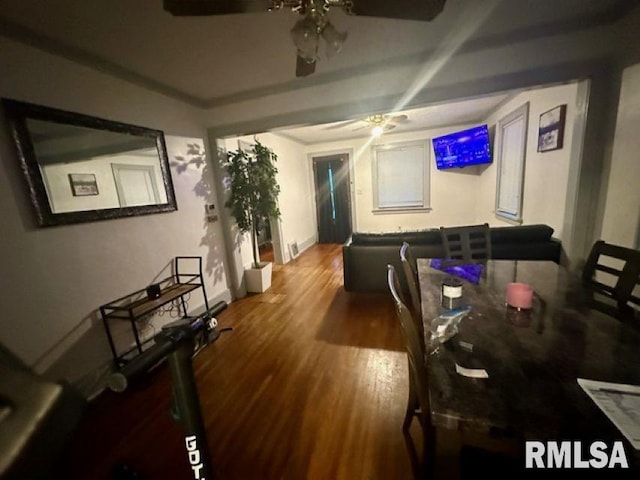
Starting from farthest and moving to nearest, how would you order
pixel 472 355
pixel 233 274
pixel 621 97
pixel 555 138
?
1. pixel 233 274
2. pixel 555 138
3. pixel 621 97
4. pixel 472 355

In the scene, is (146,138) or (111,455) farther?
(146,138)

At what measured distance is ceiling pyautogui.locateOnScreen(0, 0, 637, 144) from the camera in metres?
1.46

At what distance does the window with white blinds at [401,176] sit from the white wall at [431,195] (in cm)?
11

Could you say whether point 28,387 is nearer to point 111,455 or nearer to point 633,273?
point 111,455

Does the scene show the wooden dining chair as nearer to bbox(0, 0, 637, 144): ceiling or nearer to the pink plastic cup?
the pink plastic cup

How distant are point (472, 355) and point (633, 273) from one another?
108 centimetres

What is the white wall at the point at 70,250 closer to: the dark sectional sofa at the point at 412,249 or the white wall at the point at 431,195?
the dark sectional sofa at the point at 412,249

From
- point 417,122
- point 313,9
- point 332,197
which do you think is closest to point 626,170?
point 313,9

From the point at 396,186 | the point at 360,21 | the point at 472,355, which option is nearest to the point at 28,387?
the point at 472,355

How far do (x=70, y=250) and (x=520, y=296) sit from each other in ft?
8.70

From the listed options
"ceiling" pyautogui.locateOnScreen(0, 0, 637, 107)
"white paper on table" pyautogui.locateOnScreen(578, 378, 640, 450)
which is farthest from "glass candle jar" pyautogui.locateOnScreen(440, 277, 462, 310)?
"ceiling" pyautogui.locateOnScreen(0, 0, 637, 107)

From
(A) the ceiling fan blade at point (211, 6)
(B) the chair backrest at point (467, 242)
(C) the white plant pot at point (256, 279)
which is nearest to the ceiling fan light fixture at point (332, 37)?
(A) the ceiling fan blade at point (211, 6)

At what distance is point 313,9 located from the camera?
1.14 metres

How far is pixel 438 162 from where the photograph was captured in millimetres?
5090
